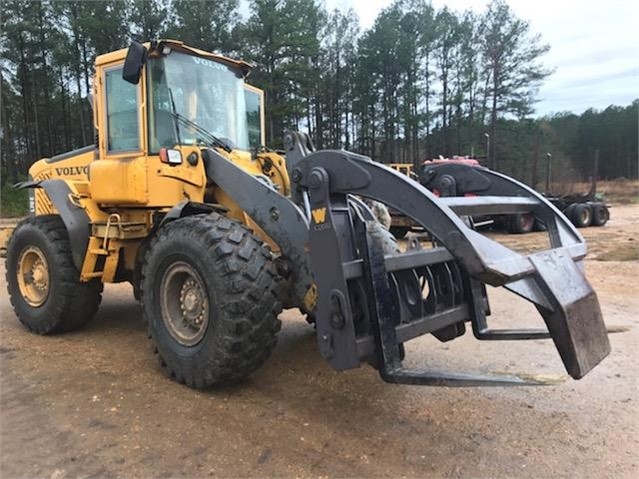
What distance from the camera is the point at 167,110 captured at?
4652 millimetres

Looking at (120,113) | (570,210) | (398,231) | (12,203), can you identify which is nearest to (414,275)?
(120,113)

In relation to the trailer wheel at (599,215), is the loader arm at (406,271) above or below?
above

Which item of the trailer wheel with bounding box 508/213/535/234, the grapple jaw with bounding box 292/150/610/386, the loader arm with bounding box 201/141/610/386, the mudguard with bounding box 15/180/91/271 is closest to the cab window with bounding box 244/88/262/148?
the loader arm with bounding box 201/141/610/386

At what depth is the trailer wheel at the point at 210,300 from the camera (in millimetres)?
3467

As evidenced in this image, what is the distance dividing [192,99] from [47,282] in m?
2.31

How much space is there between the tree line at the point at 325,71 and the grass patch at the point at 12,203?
7.19m

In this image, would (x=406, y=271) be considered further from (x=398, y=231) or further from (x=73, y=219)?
(x=398, y=231)

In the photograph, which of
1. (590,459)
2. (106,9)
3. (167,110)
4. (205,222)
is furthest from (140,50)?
(106,9)

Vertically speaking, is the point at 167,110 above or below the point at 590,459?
above

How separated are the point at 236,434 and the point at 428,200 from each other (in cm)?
175

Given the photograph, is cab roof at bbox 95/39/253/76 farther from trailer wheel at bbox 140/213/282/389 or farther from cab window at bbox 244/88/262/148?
trailer wheel at bbox 140/213/282/389

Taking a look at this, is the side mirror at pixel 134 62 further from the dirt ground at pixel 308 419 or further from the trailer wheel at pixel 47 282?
the dirt ground at pixel 308 419

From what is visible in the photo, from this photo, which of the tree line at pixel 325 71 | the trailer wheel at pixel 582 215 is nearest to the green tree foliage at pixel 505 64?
the tree line at pixel 325 71

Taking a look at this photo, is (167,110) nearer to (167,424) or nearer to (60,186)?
(60,186)
